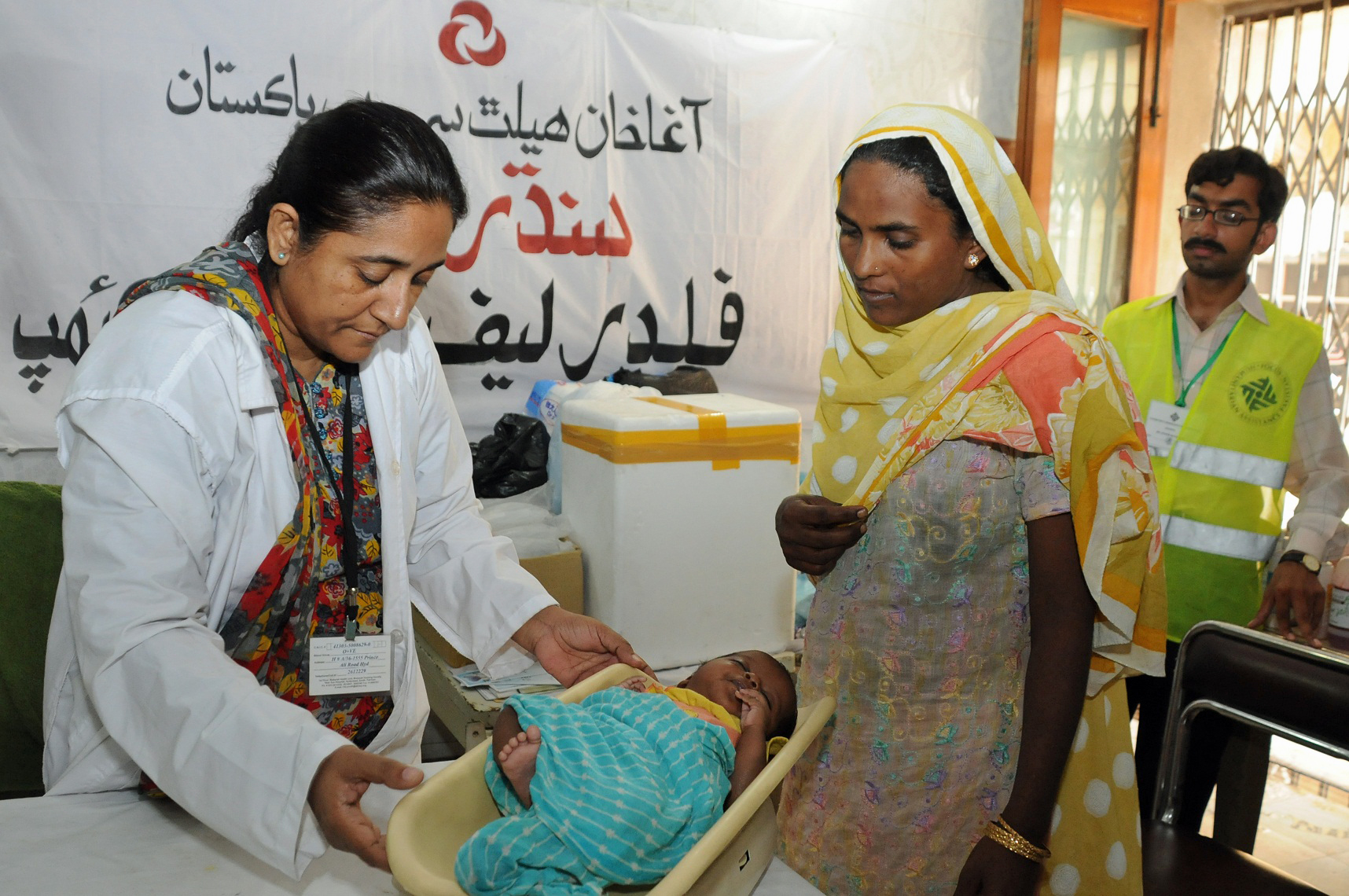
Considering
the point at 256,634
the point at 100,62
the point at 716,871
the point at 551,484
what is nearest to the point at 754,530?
the point at 551,484

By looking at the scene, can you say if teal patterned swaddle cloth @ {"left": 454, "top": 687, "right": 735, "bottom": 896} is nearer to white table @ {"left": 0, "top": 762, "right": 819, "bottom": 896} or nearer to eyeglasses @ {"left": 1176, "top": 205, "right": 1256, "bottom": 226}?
white table @ {"left": 0, "top": 762, "right": 819, "bottom": 896}

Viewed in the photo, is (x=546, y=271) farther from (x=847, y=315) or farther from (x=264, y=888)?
(x=264, y=888)

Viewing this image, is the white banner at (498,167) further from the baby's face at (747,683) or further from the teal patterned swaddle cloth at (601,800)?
the teal patterned swaddle cloth at (601,800)

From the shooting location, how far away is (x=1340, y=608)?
198 centimetres

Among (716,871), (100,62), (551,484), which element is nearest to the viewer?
(716,871)

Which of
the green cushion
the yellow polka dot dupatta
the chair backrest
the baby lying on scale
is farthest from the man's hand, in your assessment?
the green cushion

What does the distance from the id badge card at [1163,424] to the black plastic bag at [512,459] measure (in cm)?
163

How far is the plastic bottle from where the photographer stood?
197 centimetres

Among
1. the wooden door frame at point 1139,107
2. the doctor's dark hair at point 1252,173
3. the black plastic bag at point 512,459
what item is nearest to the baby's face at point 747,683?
the black plastic bag at point 512,459

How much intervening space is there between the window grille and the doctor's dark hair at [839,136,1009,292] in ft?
12.5

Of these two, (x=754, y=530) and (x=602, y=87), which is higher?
(x=602, y=87)

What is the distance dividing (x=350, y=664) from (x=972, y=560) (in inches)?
32.3

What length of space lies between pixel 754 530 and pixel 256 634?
1448 mm

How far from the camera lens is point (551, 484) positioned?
2.68 m
